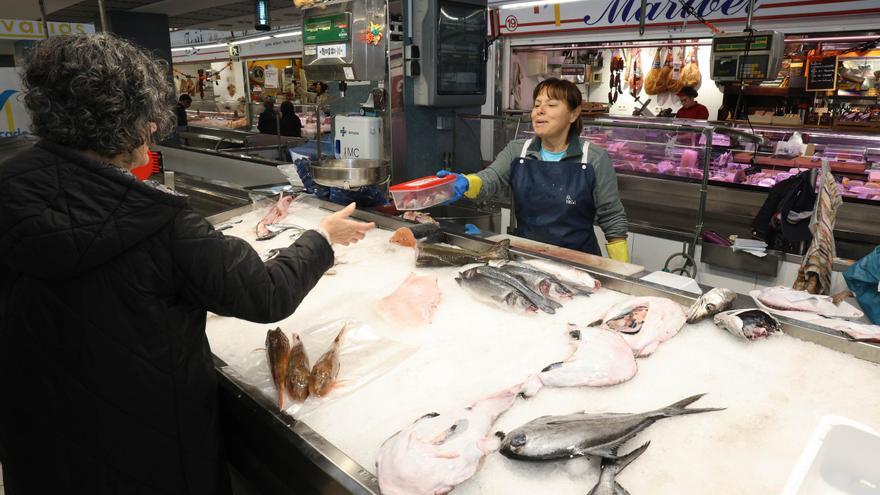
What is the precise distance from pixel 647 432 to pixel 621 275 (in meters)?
0.91

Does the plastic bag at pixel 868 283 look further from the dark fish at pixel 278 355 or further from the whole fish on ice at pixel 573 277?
the dark fish at pixel 278 355

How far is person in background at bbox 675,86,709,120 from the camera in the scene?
28.0ft

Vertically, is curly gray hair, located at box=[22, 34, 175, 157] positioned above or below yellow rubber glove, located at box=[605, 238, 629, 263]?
above

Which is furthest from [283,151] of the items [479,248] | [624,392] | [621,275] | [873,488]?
[873,488]

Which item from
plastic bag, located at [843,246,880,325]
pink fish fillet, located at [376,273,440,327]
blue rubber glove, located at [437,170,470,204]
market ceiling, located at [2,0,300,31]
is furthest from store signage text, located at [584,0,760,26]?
pink fish fillet, located at [376,273,440,327]

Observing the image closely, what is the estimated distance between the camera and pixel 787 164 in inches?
210

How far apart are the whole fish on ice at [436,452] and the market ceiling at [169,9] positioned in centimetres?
807

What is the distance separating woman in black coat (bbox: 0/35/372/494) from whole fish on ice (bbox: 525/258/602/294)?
966 mm

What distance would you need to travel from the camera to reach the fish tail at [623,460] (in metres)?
1.13

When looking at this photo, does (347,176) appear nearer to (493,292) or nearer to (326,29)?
(326,29)

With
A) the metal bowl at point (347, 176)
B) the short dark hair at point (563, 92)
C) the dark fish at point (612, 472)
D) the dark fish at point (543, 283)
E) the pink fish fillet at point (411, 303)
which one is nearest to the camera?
the dark fish at point (612, 472)

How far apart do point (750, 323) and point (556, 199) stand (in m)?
1.61

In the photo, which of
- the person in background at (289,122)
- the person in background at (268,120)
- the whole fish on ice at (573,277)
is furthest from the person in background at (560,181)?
the person in background at (268,120)

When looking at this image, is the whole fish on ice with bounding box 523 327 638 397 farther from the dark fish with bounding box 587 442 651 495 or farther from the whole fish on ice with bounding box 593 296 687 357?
the dark fish with bounding box 587 442 651 495
